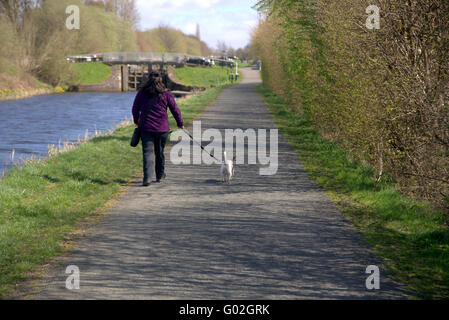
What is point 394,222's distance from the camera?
293 inches

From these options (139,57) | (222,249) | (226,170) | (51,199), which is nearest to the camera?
(222,249)

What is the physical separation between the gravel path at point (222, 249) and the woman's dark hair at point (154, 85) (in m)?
1.82

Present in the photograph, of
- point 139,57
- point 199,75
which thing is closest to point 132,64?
point 139,57

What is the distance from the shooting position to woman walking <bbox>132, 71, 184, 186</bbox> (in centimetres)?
995

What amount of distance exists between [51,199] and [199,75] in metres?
83.7

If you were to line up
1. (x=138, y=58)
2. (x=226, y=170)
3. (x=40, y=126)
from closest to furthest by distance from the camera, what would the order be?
(x=226, y=170) → (x=40, y=126) → (x=138, y=58)

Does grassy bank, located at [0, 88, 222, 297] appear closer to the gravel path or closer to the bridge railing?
the gravel path

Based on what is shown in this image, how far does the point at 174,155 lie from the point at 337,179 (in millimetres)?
A: 4994

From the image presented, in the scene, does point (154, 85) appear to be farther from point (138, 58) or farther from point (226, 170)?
point (138, 58)

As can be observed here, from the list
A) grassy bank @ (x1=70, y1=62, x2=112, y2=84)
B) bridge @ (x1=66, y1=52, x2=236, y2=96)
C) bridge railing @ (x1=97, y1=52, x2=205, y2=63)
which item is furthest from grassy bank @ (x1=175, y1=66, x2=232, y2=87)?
grassy bank @ (x1=70, y1=62, x2=112, y2=84)

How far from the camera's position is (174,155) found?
1403 cm

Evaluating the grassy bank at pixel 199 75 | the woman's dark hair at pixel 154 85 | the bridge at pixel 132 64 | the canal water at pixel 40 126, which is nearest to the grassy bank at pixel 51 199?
the woman's dark hair at pixel 154 85

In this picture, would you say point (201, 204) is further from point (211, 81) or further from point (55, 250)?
point (211, 81)

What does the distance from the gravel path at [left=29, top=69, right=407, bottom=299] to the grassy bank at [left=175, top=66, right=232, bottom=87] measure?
75503 mm
